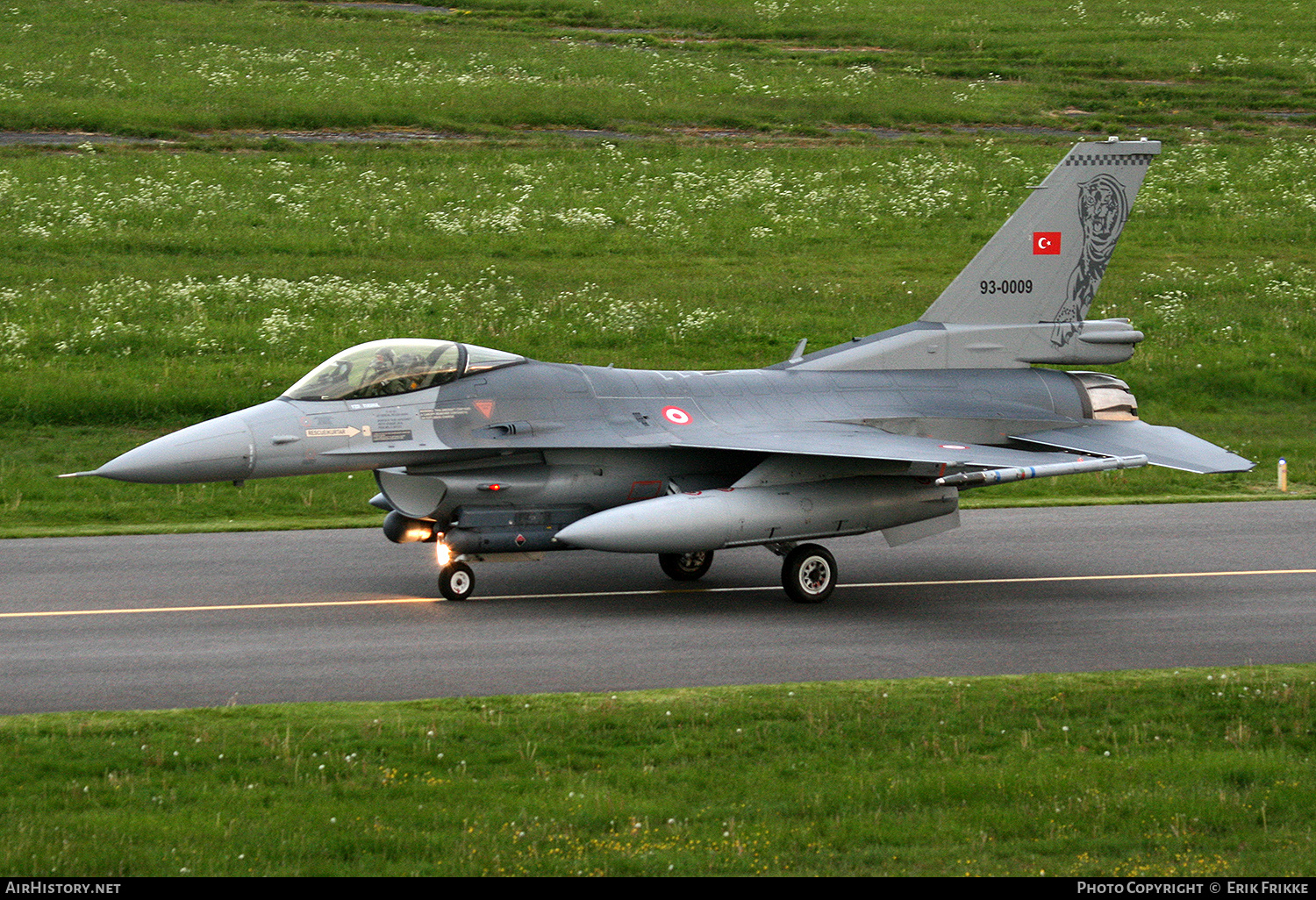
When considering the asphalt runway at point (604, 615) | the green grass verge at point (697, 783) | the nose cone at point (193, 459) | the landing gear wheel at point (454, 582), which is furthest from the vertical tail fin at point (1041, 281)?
the nose cone at point (193, 459)

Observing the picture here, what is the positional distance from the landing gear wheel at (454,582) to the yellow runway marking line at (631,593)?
19 cm

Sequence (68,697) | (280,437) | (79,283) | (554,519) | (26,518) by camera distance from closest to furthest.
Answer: (68,697)
(280,437)
(554,519)
(26,518)
(79,283)

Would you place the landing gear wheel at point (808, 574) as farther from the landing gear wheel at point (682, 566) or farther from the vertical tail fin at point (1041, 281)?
the vertical tail fin at point (1041, 281)

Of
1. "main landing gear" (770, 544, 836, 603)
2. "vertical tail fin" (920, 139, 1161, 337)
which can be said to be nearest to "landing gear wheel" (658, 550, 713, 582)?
"main landing gear" (770, 544, 836, 603)

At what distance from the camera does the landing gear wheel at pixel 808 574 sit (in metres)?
17.0

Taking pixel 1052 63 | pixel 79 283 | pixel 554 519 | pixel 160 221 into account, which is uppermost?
pixel 1052 63

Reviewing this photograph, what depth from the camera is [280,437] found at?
15820 mm

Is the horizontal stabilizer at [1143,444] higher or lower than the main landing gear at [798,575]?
higher

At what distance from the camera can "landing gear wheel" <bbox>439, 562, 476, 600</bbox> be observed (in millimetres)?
16688

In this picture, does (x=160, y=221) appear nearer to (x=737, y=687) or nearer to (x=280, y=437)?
(x=280, y=437)

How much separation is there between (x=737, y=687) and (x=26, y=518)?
42.0 feet

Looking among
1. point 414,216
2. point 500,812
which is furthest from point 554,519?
point 414,216

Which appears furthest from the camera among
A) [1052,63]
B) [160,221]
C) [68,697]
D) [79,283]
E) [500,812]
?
[1052,63]

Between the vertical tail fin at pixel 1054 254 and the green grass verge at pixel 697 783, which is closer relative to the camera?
the green grass verge at pixel 697 783
